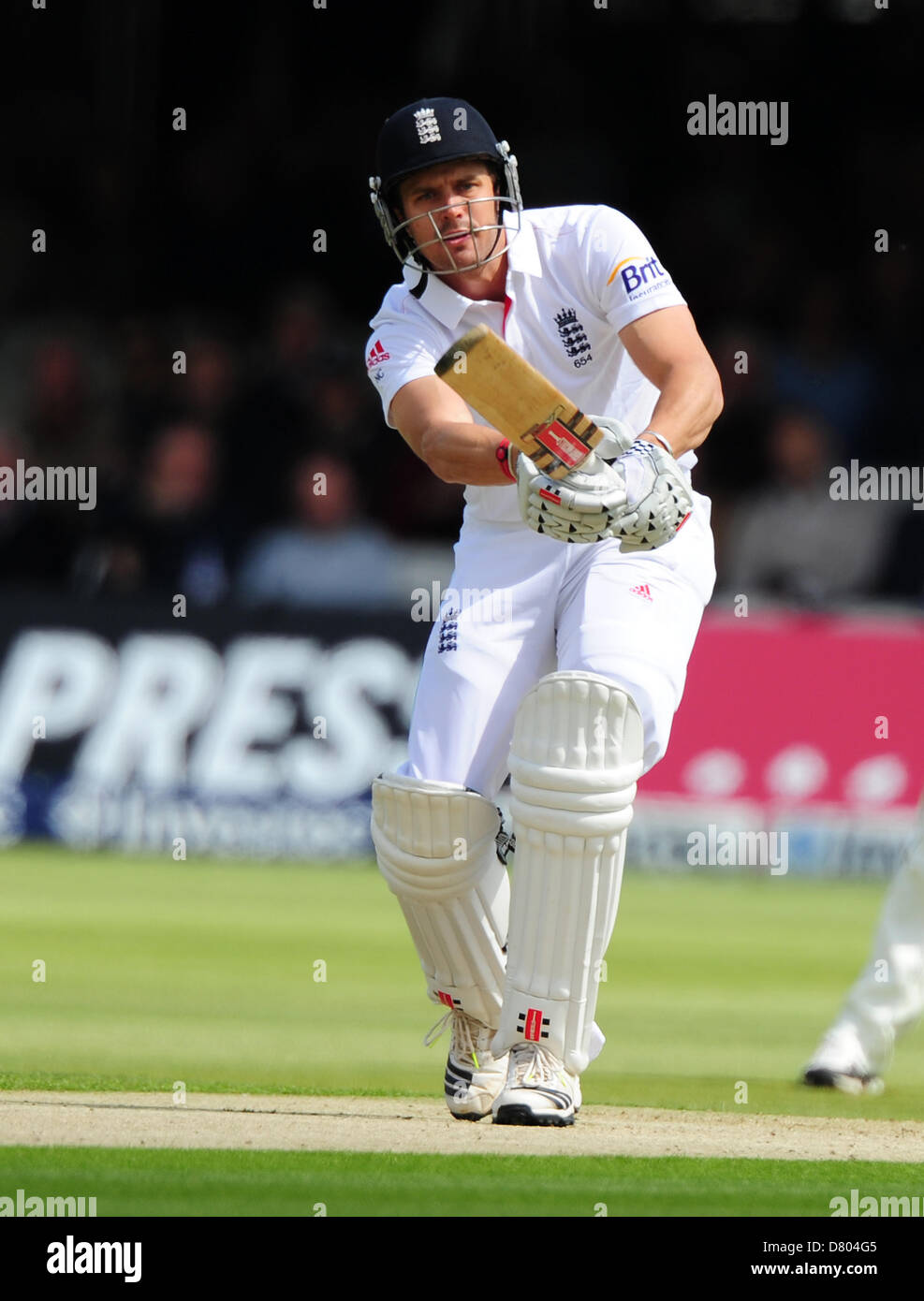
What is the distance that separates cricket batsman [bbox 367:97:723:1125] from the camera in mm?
4359

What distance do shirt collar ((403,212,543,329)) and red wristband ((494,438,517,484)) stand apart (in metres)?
0.66

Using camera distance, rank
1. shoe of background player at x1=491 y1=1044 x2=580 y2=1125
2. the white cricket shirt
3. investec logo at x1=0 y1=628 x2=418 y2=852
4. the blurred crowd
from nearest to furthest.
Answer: shoe of background player at x1=491 y1=1044 x2=580 y2=1125 < the white cricket shirt < investec logo at x1=0 y1=628 x2=418 y2=852 < the blurred crowd

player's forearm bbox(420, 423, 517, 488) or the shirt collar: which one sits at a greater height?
the shirt collar

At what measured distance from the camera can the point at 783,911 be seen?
9.34m

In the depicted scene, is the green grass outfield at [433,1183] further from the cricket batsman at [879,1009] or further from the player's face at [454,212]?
the player's face at [454,212]

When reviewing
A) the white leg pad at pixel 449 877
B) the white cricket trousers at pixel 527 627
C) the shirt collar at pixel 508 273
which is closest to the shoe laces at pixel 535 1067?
the white leg pad at pixel 449 877

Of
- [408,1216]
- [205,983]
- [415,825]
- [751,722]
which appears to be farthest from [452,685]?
[751,722]

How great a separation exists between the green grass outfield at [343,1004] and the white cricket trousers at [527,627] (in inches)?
37.8

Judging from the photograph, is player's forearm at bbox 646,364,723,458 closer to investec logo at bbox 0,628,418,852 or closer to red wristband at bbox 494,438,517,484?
red wristband at bbox 494,438,517,484

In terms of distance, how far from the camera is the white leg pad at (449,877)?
4.61 metres

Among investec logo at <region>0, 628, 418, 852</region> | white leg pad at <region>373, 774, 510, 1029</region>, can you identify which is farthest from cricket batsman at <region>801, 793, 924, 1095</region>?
investec logo at <region>0, 628, 418, 852</region>

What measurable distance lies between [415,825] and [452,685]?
13.9 inches

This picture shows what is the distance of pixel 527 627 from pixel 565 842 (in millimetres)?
661

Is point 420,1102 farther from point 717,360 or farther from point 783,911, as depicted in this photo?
point 717,360
